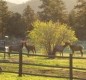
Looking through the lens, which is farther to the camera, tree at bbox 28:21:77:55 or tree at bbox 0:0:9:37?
tree at bbox 0:0:9:37

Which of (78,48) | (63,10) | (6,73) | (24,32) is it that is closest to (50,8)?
(63,10)

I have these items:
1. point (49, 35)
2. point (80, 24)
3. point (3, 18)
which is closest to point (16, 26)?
point (3, 18)

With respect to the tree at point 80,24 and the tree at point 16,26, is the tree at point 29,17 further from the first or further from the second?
the tree at point 80,24

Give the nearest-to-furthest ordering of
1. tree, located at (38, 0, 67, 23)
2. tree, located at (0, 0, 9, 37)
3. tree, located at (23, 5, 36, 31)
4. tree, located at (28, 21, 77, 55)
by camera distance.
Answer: tree, located at (28, 21, 77, 55) → tree, located at (0, 0, 9, 37) → tree, located at (38, 0, 67, 23) → tree, located at (23, 5, 36, 31)

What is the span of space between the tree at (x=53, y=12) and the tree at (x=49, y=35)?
1478 inches

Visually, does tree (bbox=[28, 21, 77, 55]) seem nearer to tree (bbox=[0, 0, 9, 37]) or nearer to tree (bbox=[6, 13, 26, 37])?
tree (bbox=[6, 13, 26, 37])

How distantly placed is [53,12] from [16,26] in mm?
9003

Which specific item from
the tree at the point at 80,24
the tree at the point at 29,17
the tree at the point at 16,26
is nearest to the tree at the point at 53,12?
the tree at the point at 29,17

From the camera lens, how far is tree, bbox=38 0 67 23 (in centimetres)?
8012

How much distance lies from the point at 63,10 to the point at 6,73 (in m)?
64.4

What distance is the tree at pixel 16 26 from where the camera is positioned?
263 ft

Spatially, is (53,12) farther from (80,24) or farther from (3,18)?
(3,18)

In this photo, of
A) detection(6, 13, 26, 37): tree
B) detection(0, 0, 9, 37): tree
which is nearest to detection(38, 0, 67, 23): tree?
detection(6, 13, 26, 37): tree

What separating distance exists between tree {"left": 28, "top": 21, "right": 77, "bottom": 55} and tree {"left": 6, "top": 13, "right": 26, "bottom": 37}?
39.3m
